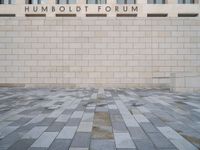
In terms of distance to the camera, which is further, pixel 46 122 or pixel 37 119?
pixel 37 119

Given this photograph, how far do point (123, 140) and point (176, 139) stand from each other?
4.60ft

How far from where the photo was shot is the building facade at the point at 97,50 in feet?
62.1

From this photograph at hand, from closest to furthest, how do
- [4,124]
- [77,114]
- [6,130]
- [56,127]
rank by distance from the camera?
[6,130], [56,127], [4,124], [77,114]

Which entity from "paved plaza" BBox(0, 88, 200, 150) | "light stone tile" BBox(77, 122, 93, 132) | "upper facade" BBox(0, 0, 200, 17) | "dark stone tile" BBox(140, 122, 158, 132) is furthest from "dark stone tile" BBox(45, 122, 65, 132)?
"upper facade" BBox(0, 0, 200, 17)

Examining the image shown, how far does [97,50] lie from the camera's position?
19.1 metres

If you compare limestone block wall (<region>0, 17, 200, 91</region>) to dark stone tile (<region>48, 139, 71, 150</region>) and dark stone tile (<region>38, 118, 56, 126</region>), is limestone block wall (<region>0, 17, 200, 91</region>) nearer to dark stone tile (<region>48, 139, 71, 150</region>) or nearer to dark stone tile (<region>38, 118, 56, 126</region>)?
dark stone tile (<region>38, 118, 56, 126</region>)

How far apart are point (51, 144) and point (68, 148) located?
50 centimetres

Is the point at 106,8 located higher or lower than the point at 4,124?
higher

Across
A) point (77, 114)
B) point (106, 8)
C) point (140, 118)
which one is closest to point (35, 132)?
point (77, 114)

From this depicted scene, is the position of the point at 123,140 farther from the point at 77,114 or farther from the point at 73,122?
the point at 77,114

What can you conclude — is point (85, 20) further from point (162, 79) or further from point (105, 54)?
point (162, 79)

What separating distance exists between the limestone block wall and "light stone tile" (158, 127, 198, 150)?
12.9 m

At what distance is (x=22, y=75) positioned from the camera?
19000mm

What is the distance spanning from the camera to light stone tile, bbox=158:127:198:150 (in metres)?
4.78
